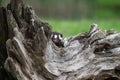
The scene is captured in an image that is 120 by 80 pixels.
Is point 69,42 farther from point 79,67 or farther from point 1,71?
point 1,71

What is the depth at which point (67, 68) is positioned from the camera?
13.7ft

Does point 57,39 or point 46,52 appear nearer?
point 46,52

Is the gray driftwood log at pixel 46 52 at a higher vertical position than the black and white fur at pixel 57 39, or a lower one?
lower

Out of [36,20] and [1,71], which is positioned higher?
[36,20]

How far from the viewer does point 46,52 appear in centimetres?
413

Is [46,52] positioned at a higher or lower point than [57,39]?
lower

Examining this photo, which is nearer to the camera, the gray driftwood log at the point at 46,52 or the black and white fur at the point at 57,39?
the gray driftwood log at the point at 46,52

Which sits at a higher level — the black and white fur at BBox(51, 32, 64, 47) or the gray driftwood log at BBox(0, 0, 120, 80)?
the black and white fur at BBox(51, 32, 64, 47)

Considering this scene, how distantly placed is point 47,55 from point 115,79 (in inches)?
26.5

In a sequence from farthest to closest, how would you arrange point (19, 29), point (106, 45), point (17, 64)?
point (106, 45) → point (19, 29) → point (17, 64)

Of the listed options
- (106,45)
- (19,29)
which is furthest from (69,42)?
(19,29)

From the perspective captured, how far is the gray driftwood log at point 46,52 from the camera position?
3863 mm

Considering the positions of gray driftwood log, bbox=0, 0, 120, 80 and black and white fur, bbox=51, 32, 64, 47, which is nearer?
gray driftwood log, bbox=0, 0, 120, 80

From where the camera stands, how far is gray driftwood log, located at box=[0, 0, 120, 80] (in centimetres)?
386
